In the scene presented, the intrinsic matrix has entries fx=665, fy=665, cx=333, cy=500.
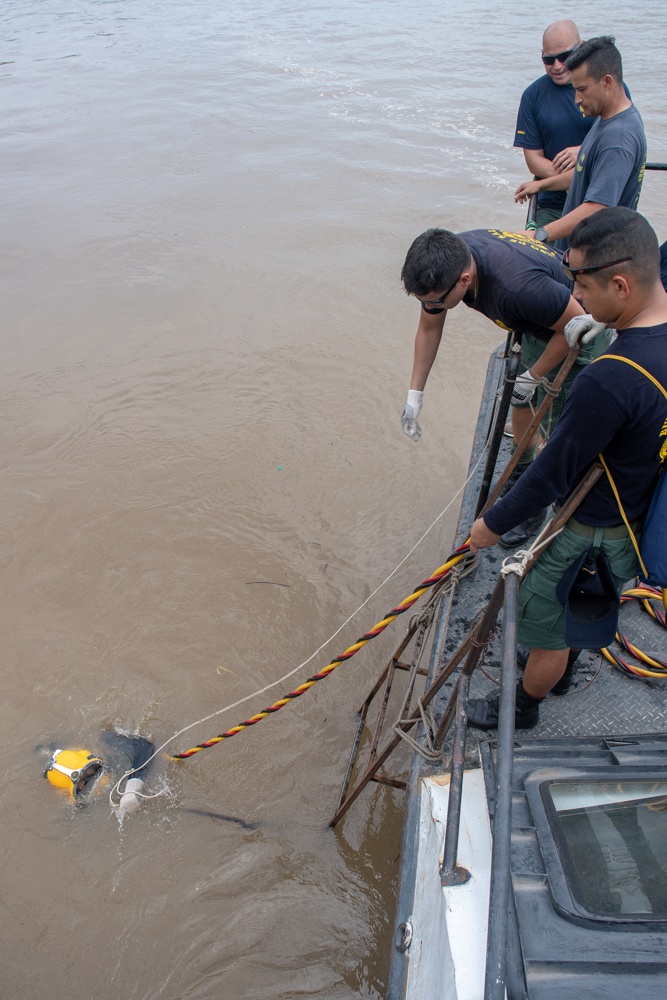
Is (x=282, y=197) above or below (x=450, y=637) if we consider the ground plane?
above

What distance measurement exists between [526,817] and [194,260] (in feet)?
23.7

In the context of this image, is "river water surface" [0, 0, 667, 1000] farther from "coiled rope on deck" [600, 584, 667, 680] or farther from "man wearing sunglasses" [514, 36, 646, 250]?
"man wearing sunglasses" [514, 36, 646, 250]

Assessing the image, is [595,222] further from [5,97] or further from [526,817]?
[5,97]

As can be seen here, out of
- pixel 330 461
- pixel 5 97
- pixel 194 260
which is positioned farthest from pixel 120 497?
pixel 5 97

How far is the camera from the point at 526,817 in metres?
1.97

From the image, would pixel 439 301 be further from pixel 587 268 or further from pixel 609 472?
pixel 609 472

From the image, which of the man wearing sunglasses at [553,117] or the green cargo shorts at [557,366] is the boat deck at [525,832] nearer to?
the green cargo shorts at [557,366]

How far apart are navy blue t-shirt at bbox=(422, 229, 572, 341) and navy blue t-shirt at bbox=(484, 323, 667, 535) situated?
1012 millimetres

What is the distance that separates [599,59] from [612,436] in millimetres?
2348

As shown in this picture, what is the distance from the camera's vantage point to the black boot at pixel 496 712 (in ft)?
8.39

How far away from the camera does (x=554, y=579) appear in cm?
224

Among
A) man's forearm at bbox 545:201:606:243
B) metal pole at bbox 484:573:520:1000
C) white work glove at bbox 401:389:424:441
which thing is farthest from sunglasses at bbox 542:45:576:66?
metal pole at bbox 484:573:520:1000

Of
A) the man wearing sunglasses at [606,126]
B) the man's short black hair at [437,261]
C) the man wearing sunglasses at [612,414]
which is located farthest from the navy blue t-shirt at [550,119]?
the man wearing sunglasses at [612,414]

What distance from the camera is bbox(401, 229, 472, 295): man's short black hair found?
271 centimetres
